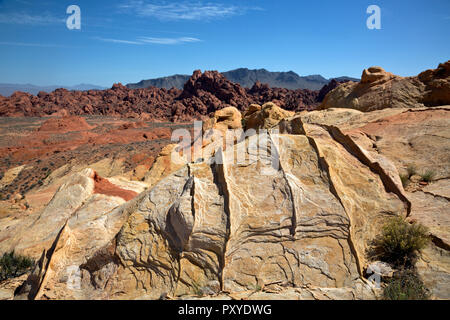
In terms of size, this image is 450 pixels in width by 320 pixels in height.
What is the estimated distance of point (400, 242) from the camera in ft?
12.8

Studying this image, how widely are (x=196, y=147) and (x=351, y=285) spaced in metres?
9.80

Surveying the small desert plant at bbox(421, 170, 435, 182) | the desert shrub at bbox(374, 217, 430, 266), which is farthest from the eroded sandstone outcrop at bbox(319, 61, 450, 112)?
the desert shrub at bbox(374, 217, 430, 266)

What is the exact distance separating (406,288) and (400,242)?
702 mm

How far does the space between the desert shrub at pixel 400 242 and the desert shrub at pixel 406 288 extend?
0.27m

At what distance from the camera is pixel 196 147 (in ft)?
41.6

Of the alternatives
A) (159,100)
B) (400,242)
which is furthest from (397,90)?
(159,100)

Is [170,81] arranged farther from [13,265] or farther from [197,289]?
[197,289]

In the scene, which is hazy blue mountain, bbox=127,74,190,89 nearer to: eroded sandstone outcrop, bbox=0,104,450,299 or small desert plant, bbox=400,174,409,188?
small desert plant, bbox=400,174,409,188

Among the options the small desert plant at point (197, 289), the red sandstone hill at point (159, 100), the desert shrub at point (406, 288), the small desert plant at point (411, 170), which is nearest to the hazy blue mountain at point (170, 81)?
the red sandstone hill at point (159, 100)

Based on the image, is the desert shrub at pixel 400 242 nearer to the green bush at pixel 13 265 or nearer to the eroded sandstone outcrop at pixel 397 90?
the green bush at pixel 13 265

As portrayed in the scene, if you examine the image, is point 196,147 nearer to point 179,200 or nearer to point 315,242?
point 179,200
